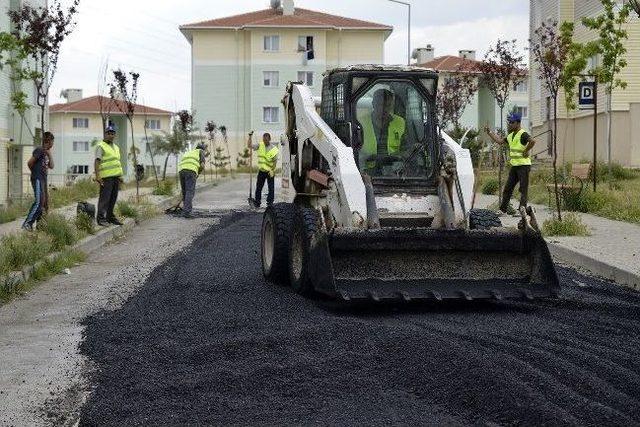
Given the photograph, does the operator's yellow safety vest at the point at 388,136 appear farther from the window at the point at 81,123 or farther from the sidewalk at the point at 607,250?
the window at the point at 81,123

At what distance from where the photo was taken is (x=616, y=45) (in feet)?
64.6

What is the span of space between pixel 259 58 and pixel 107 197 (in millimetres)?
56046

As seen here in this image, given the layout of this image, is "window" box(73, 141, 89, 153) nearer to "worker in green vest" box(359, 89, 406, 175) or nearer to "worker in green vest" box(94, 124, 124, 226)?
"worker in green vest" box(94, 124, 124, 226)

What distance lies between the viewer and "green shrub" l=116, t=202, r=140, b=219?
22438 millimetres

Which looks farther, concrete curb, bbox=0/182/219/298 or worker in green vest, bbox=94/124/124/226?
worker in green vest, bbox=94/124/124/226

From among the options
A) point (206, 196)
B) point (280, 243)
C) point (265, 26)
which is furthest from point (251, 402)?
point (265, 26)

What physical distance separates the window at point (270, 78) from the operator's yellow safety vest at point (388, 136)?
6386 cm

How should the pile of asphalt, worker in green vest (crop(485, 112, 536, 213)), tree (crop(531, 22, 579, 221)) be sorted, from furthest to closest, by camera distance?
tree (crop(531, 22, 579, 221)), worker in green vest (crop(485, 112, 536, 213)), the pile of asphalt

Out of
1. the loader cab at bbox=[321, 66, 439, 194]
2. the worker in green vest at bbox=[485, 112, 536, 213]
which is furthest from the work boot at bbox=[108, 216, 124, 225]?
the loader cab at bbox=[321, 66, 439, 194]

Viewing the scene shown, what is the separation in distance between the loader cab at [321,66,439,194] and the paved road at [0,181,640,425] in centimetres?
153

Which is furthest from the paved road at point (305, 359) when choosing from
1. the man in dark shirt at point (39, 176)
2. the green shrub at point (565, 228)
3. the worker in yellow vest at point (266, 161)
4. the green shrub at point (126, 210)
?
the worker in yellow vest at point (266, 161)

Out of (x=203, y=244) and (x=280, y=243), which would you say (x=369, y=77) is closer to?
(x=280, y=243)

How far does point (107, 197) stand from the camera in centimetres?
1995

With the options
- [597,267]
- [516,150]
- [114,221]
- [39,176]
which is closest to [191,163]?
[114,221]
